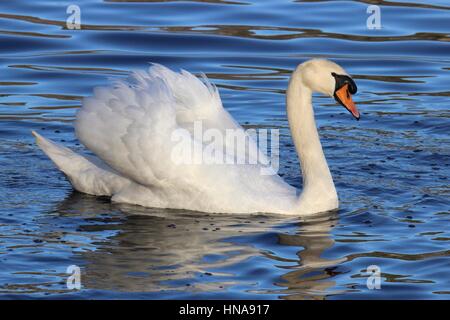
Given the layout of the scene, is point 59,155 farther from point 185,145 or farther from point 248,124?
point 248,124

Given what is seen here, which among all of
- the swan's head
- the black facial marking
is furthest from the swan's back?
the black facial marking

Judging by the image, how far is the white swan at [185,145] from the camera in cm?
1065

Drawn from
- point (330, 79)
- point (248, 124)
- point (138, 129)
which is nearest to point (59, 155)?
point (138, 129)

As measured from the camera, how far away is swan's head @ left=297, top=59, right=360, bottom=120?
10.7m

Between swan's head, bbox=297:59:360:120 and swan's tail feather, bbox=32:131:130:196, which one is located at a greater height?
swan's head, bbox=297:59:360:120

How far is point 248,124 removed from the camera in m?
13.8

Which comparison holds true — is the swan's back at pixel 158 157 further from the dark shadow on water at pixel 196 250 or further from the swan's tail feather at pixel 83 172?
the swan's tail feather at pixel 83 172

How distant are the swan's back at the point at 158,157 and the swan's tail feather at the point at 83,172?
0.29 meters

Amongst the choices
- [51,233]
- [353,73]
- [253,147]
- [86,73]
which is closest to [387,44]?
[353,73]

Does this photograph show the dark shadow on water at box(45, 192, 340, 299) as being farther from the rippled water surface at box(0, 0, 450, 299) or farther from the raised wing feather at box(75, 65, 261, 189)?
the raised wing feather at box(75, 65, 261, 189)

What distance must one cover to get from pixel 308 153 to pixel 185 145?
3.73 ft
